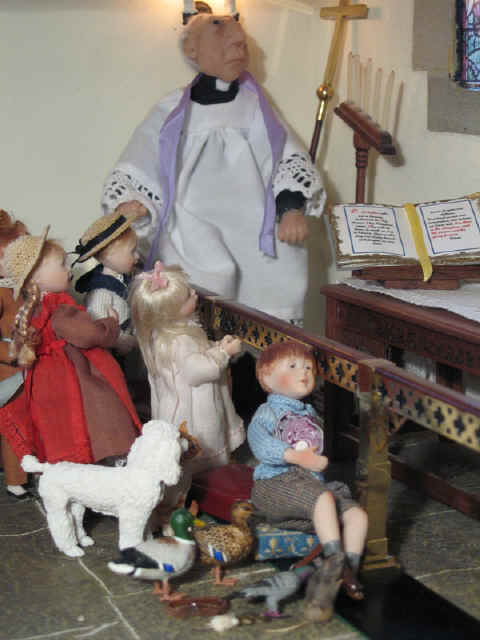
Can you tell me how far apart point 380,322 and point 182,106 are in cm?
134

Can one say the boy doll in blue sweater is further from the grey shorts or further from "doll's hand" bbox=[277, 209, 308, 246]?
"doll's hand" bbox=[277, 209, 308, 246]

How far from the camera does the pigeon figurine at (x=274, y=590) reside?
2.57m

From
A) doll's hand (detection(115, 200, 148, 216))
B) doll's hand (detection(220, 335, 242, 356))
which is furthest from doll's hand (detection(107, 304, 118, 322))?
doll's hand (detection(115, 200, 148, 216))

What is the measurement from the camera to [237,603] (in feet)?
8.74

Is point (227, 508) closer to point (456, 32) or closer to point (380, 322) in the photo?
point (380, 322)

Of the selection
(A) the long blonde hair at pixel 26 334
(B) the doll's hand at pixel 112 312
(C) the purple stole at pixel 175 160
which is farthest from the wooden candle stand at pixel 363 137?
A: (A) the long blonde hair at pixel 26 334

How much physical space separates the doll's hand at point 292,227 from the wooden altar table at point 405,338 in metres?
0.34

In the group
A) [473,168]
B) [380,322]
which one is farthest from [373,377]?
[473,168]

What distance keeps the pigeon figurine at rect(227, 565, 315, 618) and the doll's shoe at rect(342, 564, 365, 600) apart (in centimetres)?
13

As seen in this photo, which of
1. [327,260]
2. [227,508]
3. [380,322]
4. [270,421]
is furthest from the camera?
[327,260]

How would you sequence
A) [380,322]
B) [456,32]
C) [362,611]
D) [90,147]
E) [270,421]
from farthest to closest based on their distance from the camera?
[90,147] < [456,32] < [380,322] < [270,421] < [362,611]

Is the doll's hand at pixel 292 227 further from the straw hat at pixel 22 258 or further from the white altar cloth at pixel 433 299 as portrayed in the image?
the straw hat at pixel 22 258

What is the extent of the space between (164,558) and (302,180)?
2013 mm

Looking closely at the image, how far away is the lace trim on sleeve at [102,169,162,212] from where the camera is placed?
13.0 feet
